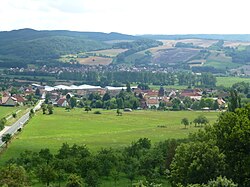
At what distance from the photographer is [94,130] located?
71125 mm

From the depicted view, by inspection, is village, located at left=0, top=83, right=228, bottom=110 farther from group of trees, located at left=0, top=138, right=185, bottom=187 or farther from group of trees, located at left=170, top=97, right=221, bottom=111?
group of trees, located at left=0, top=138, right=185, bottom=187

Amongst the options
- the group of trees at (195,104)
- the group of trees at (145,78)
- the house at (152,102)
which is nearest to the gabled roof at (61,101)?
the house at (152,102)

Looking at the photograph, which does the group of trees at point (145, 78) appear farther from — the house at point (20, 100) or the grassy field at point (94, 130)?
the grassy field at point (94, 130)

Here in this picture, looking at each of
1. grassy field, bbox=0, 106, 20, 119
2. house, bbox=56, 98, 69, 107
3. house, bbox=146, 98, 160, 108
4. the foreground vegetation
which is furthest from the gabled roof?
the foreground vegetation

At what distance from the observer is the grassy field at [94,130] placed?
187 feet

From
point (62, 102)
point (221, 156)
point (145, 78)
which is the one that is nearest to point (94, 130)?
→ point (221, 156)

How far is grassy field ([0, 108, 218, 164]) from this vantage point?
57091mm

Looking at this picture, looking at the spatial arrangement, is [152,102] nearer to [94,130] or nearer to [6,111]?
[6,111]

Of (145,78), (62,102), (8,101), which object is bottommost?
(145,78)

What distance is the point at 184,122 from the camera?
235ft

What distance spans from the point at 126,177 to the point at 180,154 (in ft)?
37.4

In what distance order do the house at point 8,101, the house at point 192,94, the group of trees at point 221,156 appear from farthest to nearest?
the house at point 192,94 → the house at point 8,101 → the group of trees at point 221,156

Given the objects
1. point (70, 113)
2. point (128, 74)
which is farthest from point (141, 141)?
point (128, 74)

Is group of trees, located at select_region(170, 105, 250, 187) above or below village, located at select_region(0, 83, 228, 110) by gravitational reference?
above
